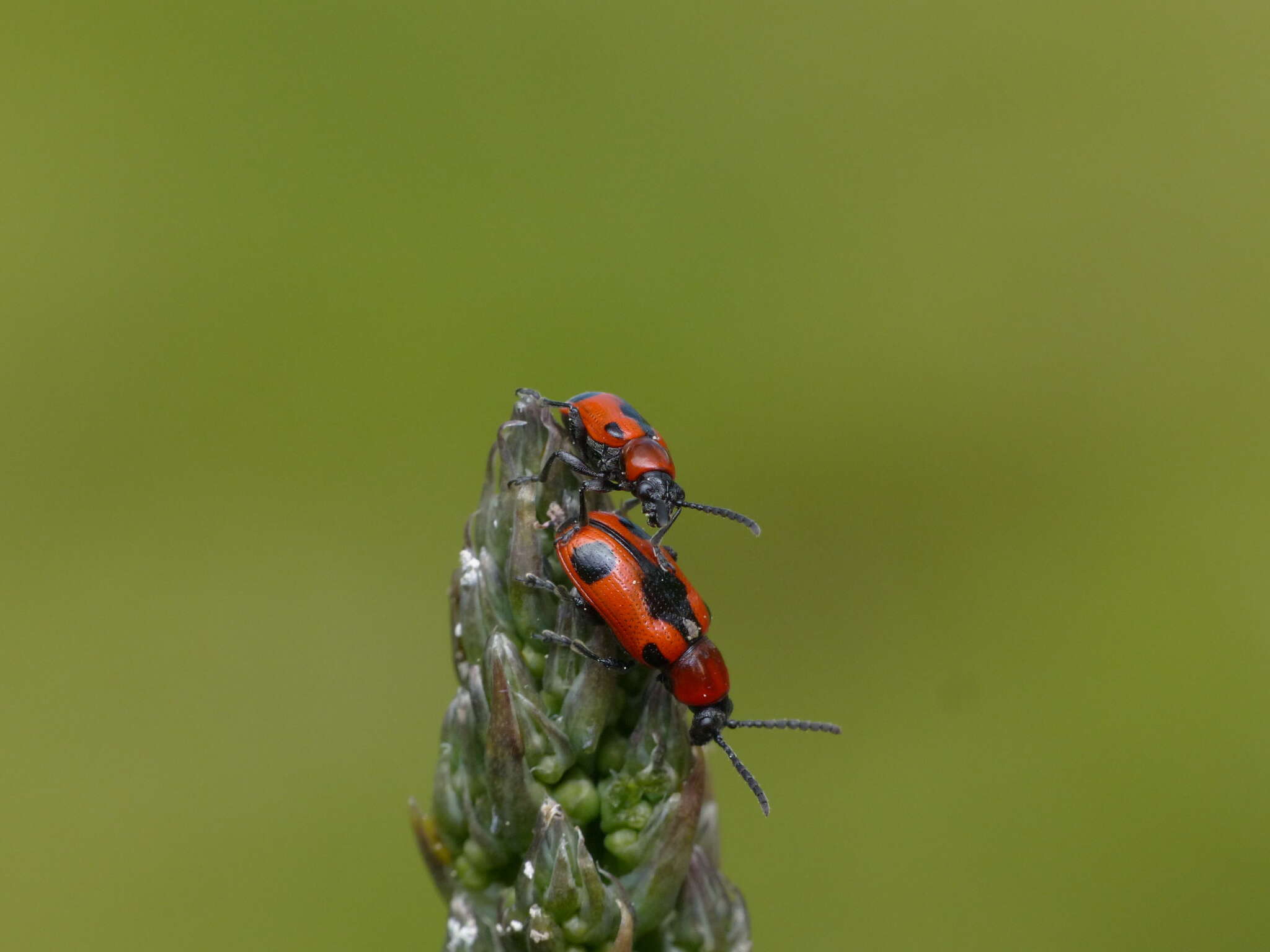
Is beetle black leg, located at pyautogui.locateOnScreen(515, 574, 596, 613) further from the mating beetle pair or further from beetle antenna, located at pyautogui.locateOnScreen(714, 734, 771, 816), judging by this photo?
beetle antenna, located at pyautogui.locateOnScreen(714, 734, 771, 816)

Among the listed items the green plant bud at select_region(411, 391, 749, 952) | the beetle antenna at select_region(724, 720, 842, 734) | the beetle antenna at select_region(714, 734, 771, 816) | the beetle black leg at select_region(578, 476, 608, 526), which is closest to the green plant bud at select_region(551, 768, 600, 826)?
the green plant bud at select_region(411, 391, 749, 952)

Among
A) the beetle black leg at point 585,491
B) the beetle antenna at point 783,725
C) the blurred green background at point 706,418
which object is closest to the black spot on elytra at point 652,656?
the beetle black leg at point 585,491

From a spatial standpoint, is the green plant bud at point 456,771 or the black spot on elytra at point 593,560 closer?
the green plant bud at point 456,771

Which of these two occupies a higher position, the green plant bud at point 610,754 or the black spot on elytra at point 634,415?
the black spot on elytra at point 634,415

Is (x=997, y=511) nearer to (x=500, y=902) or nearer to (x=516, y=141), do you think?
(x=516, y=141)

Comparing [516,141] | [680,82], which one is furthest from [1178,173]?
[516,141]

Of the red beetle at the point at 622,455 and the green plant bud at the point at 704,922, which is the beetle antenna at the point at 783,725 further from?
the green plant bud at the point at 704,922

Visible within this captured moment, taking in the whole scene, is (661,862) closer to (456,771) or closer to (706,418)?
(456,771)

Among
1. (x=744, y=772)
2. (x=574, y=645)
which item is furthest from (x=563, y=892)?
(x=744, y=772)
